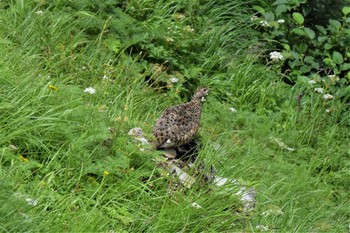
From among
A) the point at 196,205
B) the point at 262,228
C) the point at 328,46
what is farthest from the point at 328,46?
the point at 196,205

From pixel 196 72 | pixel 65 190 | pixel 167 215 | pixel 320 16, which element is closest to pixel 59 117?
pixel 65 190

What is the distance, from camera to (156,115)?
285 inches

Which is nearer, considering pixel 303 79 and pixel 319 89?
pixel 319 89

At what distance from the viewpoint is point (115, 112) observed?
6676 mm

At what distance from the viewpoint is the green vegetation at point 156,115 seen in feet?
17.3

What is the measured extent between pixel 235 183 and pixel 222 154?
1.43 ft

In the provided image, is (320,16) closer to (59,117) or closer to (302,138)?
(302,138)

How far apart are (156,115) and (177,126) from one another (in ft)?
3.35

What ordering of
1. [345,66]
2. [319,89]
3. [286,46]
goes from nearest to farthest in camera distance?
[319,89], [345,66], [286,46]

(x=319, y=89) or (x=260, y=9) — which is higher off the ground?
(x=260, y=9)

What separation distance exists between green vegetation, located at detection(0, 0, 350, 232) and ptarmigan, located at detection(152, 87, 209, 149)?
0.75 ft

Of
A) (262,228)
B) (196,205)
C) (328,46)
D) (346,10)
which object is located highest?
(196,205)

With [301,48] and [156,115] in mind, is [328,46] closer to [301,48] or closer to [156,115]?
[301,48]

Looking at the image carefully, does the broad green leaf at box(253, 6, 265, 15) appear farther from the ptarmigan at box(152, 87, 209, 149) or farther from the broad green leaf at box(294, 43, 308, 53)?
the ptarmigan at box(152, 87, 209, 149)
